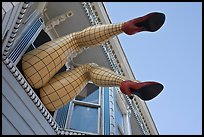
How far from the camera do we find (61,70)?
5.04 metres

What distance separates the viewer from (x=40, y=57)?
135 inches

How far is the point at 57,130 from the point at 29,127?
0.67 m

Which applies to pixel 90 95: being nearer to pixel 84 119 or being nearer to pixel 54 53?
pixel 84 119

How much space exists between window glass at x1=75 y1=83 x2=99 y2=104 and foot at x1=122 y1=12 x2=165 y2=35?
5.91ft

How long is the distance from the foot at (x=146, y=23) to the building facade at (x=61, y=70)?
141 cm

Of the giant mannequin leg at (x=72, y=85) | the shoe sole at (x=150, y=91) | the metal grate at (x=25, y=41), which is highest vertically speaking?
the metal grate at (x=25, y=41)

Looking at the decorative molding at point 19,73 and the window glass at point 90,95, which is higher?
the decorative molding at point 19,73

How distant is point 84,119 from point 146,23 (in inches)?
75.6

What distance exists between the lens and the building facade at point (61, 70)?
2.45 m

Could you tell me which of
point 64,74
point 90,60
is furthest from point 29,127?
point 90,60

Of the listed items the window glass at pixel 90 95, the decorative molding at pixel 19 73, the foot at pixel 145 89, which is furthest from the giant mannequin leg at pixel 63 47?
the window glass at pixel 90 95

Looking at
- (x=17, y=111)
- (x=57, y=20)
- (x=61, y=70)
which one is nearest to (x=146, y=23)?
(x=17, y=111)

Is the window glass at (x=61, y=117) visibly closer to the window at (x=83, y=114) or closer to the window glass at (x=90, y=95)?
the window at (x=83, y=114)

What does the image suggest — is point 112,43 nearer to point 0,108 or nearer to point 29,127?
point 29,127
